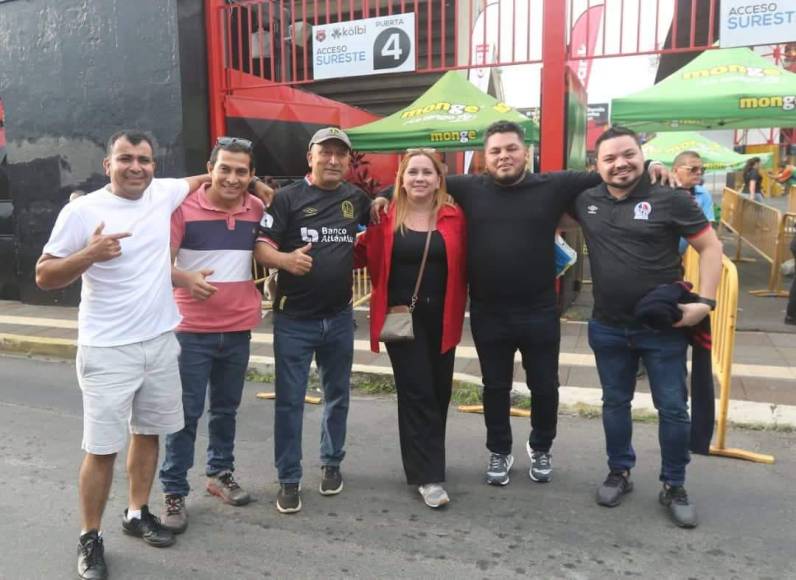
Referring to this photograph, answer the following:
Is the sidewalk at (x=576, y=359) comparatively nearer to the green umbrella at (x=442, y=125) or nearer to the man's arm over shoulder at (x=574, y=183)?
the man's arm over shoulder at (x=574, y=183)

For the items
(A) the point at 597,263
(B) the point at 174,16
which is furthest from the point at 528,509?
(B) the point at 174,16

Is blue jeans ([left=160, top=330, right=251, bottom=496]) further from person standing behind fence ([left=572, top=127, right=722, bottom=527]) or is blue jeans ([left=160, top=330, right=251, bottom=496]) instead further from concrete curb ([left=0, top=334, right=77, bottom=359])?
concrete curb ([left=0, top=334, right=77, bottom=359])

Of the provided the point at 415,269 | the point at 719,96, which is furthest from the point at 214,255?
the point at 719,96

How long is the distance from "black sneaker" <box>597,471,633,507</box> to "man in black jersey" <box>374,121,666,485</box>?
1.60ft

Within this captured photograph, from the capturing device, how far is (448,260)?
3467 millimetres

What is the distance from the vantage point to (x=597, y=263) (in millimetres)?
3406

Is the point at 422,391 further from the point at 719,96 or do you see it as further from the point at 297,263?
the point at 719,96

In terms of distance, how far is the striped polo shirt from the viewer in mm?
3285

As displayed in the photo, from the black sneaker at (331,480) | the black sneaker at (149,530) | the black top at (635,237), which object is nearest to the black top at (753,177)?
the black top at (635,237)

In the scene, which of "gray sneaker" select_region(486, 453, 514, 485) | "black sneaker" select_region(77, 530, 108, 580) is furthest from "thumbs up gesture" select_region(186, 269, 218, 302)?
"gray sneaker" select_region(486, 453, 514, 485)

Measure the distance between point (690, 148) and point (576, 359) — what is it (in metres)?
11.8

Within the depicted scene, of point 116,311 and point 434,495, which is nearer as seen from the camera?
point 116,311

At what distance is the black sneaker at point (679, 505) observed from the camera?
3215 mm

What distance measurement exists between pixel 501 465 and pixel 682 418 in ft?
3.28
